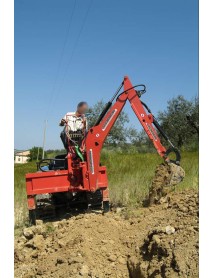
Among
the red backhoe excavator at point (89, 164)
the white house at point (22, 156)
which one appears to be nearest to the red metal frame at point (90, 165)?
the red backhoe excavator at point (89, 164)

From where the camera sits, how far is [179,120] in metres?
38.2

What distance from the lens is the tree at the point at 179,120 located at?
3583cm

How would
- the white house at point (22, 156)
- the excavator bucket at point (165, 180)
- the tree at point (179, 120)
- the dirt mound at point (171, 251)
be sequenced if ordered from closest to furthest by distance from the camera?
the dirt mound at point (171, 251)
the excavator bucket at point (165, 180)
the tree at point (179, 120)
the white house at point (22, 156)

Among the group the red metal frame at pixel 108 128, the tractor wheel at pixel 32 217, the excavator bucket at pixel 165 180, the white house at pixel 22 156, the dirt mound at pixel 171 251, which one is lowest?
the white house at pixel 22 156

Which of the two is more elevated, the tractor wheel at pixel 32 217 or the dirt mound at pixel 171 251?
the dirt mound at pixel 171 251

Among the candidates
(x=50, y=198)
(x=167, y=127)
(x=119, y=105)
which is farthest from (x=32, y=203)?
(x=167, y=127)

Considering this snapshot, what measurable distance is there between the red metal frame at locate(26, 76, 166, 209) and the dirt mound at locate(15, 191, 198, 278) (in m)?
0.89

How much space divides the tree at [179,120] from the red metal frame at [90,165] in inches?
1123

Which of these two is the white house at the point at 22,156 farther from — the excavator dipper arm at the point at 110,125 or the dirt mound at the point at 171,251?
the dirt mound at the point at 171,251

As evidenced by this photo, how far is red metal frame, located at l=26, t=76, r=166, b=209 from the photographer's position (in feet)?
22.5

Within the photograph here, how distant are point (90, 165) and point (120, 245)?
2384 millimetres

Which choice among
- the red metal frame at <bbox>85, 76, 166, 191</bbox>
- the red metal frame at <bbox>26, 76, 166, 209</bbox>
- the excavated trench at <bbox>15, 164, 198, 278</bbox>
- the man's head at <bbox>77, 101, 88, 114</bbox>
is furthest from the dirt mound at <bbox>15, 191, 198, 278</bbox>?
the man's head at <bbox>77, 101, 88, 114</bbox>

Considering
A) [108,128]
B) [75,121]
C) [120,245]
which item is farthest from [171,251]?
[75,121]
